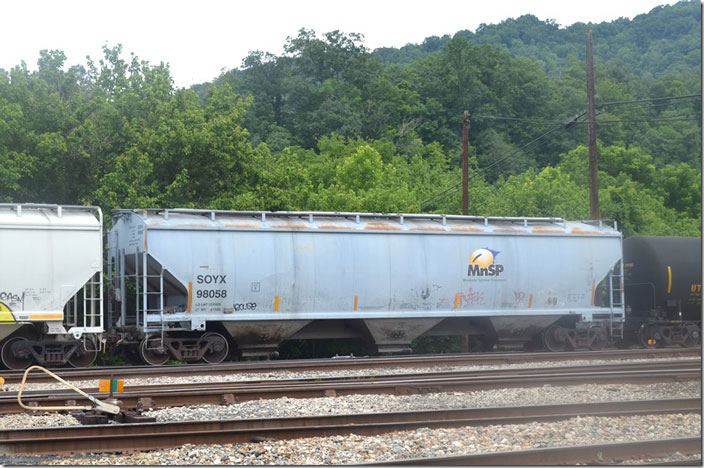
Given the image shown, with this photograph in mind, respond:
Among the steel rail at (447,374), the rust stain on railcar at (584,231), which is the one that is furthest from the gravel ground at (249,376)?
the rust stain on railcar at (584,231)

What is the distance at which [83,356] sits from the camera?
18.8 m

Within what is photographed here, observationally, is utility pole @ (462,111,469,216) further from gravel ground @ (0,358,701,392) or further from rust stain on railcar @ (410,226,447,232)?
gravel ground @ (0,358,701,392)

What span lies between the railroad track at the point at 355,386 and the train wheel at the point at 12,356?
501cm

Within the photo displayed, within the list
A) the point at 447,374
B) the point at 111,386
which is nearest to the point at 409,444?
the point at 111,386

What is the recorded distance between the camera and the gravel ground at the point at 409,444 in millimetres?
8531

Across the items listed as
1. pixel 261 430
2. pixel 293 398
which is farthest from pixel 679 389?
pixel 261 430

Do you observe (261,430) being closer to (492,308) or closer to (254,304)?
(254,304)

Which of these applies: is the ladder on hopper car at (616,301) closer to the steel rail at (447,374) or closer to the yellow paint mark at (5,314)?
the steel rail at (447,374)

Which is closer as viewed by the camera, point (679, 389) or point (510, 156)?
point (679, 389)

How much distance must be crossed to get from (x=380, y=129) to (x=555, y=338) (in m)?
56.0

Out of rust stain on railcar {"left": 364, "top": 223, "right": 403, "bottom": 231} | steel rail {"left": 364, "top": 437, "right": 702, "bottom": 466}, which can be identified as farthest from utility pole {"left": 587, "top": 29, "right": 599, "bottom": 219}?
steel rail {"left": 364, "top": 437, "right": 702, "bottom": 466}

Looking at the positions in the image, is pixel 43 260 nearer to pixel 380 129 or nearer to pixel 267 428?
pixel 267 428

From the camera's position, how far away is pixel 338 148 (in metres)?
63.8

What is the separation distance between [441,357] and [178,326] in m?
6.54
